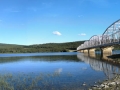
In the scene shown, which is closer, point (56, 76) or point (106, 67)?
point (56, 76)

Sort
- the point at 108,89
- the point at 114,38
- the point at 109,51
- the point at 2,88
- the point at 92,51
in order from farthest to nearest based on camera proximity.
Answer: the point at 92,51
the point at 109,51
the point at 114,38
the point at 2,88
the point at 108,89

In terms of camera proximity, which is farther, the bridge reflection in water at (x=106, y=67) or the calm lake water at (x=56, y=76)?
the bridge reflection in water at (x=106, y=67)

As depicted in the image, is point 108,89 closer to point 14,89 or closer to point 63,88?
point 63,88

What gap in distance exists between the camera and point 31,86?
2012cm

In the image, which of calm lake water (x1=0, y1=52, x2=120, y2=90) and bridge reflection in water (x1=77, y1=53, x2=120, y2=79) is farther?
bridge reflection in water (x1=77, y1=53, x2=120, y2=79)

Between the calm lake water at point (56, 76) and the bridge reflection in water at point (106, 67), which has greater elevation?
the bridge reflection in water at point (106, 67)

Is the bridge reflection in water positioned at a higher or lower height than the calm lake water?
higher

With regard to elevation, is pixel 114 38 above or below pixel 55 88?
above

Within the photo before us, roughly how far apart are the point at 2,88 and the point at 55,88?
5.23 m

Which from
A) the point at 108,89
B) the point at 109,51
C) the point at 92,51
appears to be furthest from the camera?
the point at 92,51

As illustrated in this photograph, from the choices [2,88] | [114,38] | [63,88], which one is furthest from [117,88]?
[114,38]

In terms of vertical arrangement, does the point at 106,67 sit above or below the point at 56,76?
above

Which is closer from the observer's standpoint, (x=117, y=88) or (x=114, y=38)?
(x=117, y=88)

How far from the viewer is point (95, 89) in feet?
55.0
